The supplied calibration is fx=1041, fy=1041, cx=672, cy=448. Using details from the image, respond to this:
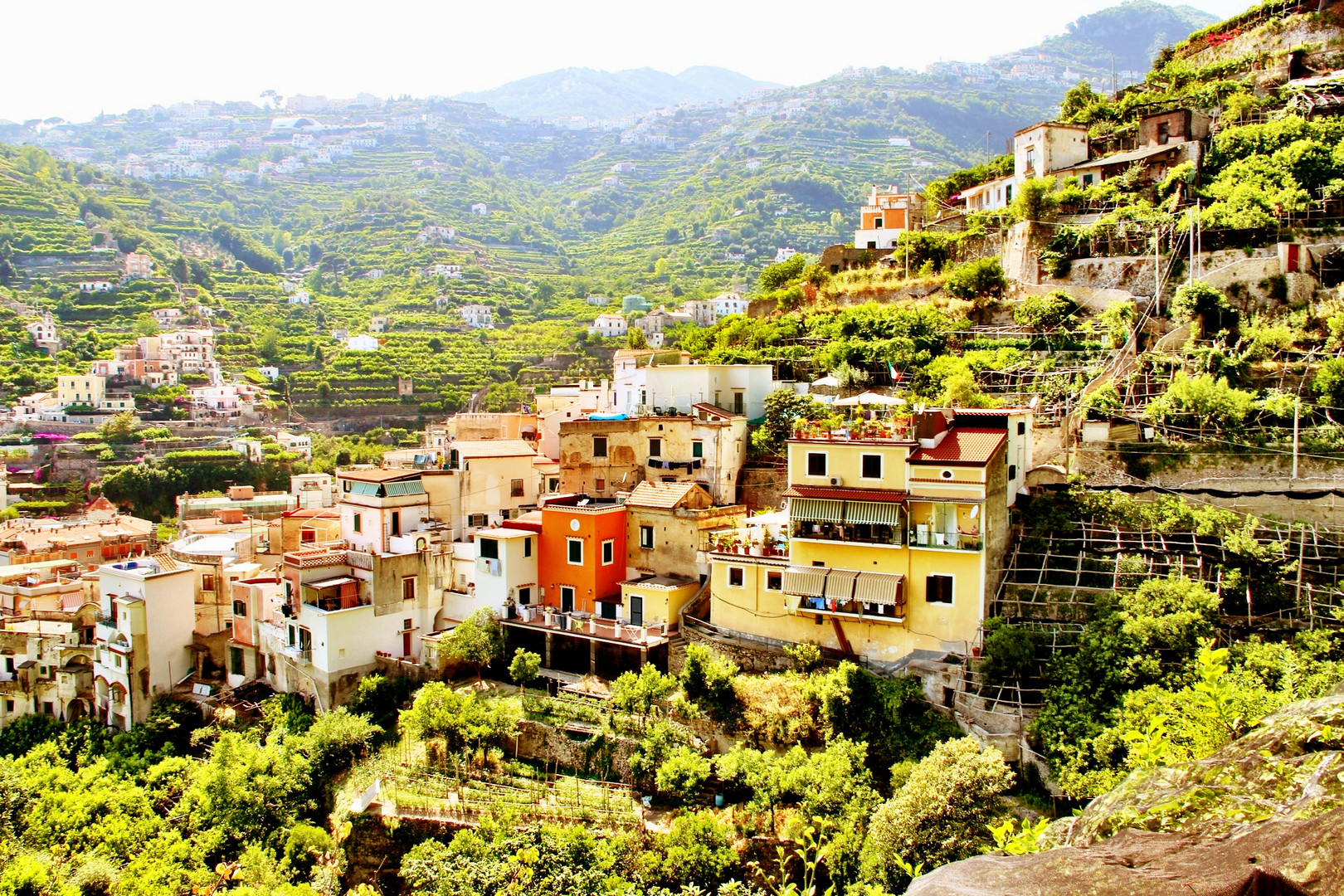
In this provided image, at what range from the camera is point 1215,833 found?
7914 mm

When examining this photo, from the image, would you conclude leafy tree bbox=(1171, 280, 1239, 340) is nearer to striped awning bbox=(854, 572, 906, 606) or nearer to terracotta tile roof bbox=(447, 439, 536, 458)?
striped awning bbox=(854, 572, 906, 606)

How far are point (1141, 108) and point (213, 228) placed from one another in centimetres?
12843

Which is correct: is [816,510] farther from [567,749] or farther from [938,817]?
[567,749]

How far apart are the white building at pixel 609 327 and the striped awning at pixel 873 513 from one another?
224ft

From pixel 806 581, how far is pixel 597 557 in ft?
23.0

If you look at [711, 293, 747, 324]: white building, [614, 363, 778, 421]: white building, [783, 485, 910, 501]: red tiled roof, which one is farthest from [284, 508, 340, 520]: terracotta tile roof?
[711, 293, 747, 324]: white building

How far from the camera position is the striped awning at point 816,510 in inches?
914

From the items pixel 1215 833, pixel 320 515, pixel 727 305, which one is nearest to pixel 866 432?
pixel 1215 833

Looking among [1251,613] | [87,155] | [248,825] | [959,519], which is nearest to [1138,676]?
[1251,613]

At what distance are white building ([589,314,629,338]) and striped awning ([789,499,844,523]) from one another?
221ft

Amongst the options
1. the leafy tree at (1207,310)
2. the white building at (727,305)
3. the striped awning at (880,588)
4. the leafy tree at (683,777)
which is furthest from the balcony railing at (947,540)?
the white building at (727,305)

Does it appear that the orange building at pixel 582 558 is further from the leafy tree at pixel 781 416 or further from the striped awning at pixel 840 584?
the striped awning at pixel 840 584

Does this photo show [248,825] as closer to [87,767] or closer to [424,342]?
[87,767]

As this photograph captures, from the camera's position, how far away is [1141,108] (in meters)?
40.9
